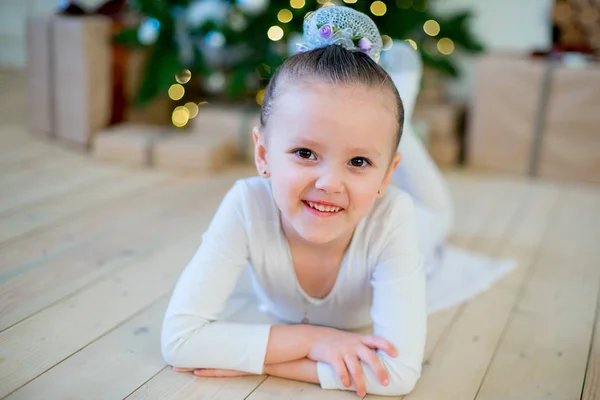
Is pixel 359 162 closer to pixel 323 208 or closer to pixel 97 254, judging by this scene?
pixel 323 208

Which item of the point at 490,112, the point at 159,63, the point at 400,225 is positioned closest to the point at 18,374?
the point at 400,225

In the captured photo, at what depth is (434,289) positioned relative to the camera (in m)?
1.57

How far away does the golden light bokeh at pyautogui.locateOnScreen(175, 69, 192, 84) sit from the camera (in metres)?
2.68

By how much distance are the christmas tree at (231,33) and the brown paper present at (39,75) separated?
34 centimetres

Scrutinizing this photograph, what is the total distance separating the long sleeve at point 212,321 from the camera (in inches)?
43.9

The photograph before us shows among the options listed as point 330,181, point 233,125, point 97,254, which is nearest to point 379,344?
point 330,181

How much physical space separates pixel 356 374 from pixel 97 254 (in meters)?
0.82

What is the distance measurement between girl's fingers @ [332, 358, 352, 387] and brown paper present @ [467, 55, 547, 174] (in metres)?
1.81

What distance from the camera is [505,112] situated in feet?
8.69

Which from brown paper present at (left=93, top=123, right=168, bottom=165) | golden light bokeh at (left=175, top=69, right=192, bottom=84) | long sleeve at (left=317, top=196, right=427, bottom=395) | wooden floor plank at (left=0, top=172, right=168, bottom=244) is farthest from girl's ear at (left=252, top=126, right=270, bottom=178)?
Result: golden light bokeh at (left=175, top=69, right=192, bottom=84)

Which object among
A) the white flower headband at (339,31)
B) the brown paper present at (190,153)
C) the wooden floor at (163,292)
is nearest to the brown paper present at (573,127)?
the wooden floor at (163,292)

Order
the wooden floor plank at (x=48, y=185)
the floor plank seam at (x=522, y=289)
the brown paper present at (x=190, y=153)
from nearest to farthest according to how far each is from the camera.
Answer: the floor plank seam at (x=522, y=289) → the wooden floor plank at (x=48, y=185) → the brown paper present at (x=190, y=153)

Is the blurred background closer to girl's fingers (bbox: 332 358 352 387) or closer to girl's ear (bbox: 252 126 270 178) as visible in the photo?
girl's ear (bbox: 252 126 270 178)

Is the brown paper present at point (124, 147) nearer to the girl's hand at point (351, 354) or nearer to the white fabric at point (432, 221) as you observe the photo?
the white fabric at point (432, 221)
